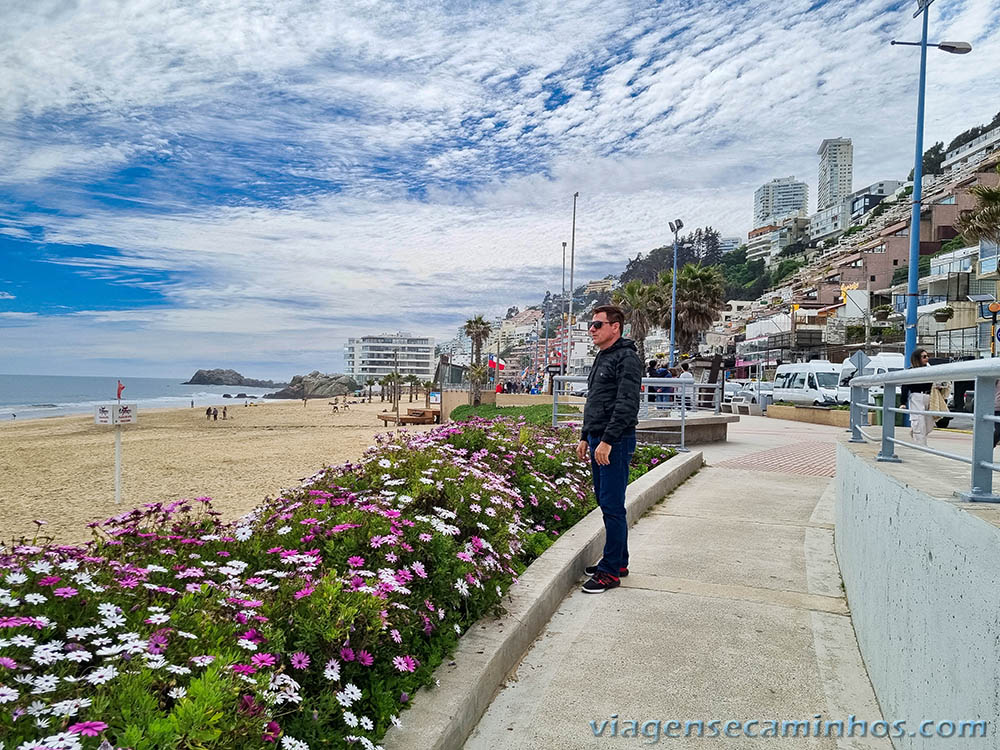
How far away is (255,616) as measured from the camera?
99.2 inches

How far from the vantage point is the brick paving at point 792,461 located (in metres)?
11.1

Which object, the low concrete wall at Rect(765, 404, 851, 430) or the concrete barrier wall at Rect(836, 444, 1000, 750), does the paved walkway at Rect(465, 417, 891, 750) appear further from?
the low concrete wall at Rect(765, 404, 851, 430)

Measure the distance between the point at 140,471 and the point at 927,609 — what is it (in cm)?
1973

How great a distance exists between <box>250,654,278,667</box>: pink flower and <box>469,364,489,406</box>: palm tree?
1397 inches

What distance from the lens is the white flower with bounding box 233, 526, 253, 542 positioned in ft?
11.7

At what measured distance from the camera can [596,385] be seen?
15.5 feet

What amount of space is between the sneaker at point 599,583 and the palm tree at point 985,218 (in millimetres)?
26326

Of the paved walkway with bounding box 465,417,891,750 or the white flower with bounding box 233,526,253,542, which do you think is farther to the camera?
the white flower with bounding box 233,526,253,542

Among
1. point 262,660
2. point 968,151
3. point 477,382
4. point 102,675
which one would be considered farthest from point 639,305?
point 968,151

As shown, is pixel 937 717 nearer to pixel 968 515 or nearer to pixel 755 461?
pixel 968 515

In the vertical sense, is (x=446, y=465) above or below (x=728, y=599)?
above

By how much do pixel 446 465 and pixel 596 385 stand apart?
3.96ft

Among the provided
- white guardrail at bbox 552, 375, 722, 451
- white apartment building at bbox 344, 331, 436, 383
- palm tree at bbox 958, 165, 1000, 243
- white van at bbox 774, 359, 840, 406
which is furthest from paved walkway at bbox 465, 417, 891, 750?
white apartment building at bbox 344, 331, 436, 383

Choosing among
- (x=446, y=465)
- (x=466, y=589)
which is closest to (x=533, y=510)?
(x=446, y=465)
